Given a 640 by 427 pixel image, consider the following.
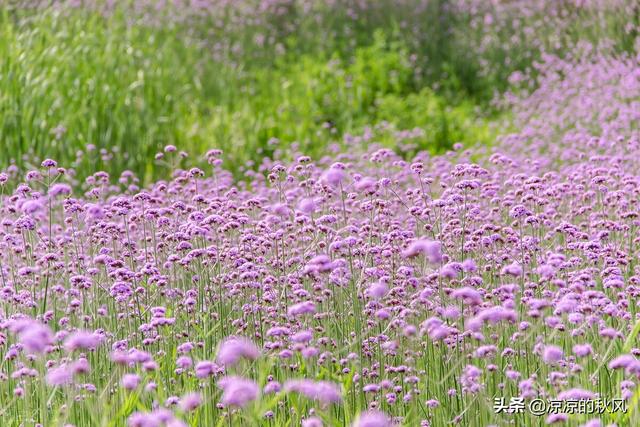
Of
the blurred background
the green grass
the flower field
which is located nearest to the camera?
the flower field

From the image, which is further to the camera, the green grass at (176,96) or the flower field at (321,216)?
the green grass at (176,96)

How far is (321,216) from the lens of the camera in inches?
193

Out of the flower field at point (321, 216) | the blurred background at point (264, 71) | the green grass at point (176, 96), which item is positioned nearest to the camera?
the flower field at point (321, 216)

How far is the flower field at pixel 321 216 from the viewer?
355cm

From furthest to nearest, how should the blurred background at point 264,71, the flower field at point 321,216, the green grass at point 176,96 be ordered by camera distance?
1. the blurred background at point 264,71
2. the green grass at point 176,96
3. the flower field at point 321,216

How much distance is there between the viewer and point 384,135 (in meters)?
10.9

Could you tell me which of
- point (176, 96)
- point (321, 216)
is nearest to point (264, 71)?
point (176, 96)

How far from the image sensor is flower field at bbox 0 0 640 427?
355 cm

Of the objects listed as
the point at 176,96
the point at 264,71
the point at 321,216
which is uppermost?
the point at 264,71

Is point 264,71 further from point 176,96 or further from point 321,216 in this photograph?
point 321,216

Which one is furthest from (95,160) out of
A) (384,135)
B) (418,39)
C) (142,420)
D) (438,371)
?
(418,39)

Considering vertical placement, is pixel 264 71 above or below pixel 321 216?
above

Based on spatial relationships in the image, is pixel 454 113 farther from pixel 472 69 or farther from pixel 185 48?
pixel 185 48

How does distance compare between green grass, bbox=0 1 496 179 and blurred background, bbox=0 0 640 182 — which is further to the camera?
blurred background, bbox=0 0 640 182
